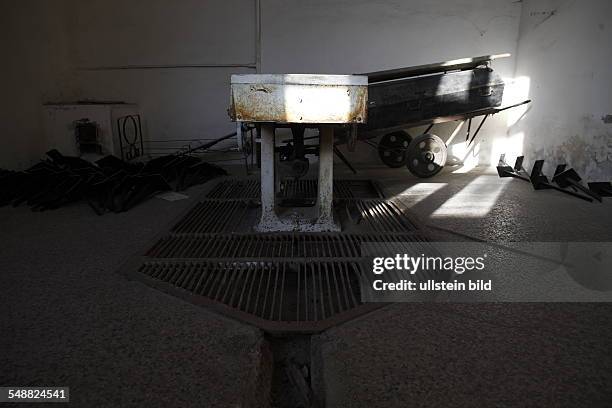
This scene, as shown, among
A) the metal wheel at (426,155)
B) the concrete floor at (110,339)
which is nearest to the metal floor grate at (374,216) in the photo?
the metal wheel at (426,155)

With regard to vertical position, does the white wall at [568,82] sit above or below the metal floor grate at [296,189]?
above

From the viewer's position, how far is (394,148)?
5734 millimetres

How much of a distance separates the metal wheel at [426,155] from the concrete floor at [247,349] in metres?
3.17

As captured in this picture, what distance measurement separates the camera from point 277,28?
593 cm

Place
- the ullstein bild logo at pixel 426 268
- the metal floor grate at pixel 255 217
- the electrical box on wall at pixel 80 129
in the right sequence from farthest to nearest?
the electrical box on wall at pixel 80 129
the metal floor grate at pixel 255 217
the ullstein bild logo at pixel 426 268

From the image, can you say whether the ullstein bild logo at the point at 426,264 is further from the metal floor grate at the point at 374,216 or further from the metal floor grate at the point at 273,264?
the metal floor grate at the point at 374,216

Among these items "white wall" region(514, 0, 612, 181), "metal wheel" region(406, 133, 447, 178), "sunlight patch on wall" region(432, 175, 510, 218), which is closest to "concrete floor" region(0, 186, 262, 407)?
"sunlight patch on wall" region(432, 175, 510, 218)

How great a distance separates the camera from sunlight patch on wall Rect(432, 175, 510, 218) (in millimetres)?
3602

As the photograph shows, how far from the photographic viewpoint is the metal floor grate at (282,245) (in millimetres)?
2703

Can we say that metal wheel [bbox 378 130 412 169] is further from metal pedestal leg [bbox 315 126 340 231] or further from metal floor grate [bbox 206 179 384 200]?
metal pedestal leg [bbox 315 126 340 231]

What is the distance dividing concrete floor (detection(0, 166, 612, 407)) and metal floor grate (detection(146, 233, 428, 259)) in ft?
1.59

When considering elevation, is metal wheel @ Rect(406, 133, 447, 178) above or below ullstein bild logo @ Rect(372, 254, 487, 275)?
above

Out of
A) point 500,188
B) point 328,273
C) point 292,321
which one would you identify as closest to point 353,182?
point 500,188

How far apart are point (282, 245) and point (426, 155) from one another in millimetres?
2823
